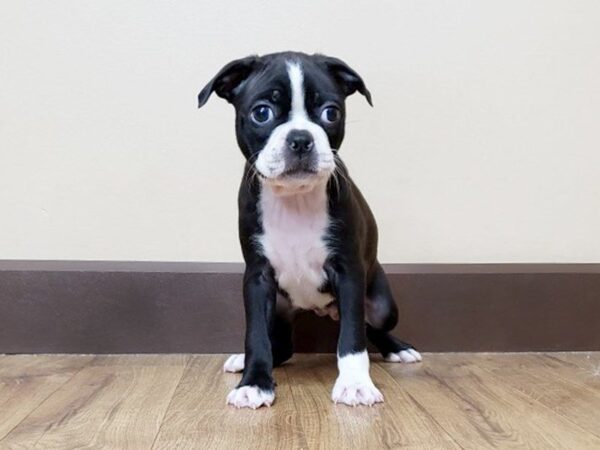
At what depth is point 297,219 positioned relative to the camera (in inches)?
69.9

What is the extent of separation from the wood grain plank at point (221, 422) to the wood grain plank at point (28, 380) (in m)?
0.29

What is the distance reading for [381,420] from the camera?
140 centimetres

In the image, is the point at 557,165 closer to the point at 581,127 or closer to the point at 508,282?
the point at 581,127

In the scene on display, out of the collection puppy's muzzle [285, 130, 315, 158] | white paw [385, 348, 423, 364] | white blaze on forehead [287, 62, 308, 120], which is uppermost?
white blaze on forehead [287, 62, 308, 120]

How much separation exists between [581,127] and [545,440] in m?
1.28

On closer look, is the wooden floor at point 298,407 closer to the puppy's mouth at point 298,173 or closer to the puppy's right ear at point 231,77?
the puppy's mouth at point 298,173

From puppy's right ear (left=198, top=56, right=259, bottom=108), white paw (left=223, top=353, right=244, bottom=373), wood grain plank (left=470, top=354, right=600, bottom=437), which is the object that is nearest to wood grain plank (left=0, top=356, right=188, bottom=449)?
white paw (left=223, top=353, right=244, bottom=373)

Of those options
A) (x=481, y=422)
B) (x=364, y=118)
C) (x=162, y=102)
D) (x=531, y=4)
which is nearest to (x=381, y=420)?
(x=481, y=422)

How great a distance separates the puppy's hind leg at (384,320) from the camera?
78.3 inches

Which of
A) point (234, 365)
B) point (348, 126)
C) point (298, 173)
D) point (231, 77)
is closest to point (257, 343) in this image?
point (234, 365)

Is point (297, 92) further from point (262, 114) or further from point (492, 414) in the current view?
point (492, 414)

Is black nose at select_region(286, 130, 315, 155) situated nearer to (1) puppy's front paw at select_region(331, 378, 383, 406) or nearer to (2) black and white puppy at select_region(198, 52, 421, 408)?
(2) black and white puppy at select_region(198, 52, 421, 408)

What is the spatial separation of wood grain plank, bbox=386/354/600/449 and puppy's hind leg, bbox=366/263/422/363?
0.15 m

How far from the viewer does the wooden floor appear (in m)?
1.27
